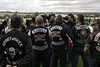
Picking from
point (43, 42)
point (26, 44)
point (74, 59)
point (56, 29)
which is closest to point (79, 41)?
point (74, 59)

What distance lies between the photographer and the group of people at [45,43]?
284cm

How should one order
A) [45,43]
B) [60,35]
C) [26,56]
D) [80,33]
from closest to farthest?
[26,56] → [45,43] → [60,35] → [80,33]

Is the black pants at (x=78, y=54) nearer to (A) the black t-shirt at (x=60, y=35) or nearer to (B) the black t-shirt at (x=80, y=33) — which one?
(B) the black t-shirt at (x=80, y=33)

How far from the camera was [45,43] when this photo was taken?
4363mm

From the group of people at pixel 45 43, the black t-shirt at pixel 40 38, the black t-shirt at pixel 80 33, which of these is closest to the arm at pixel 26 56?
the group of people at pixel 45 43

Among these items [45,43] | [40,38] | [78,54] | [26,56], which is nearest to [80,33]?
[78,54]

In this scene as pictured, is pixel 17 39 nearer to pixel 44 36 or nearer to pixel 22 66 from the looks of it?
pixel 22 66

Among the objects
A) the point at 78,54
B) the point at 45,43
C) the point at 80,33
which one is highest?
the point at 80,33

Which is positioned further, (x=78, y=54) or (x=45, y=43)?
(x=78, y=54)

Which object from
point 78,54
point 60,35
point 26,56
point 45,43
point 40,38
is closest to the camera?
point 26,56

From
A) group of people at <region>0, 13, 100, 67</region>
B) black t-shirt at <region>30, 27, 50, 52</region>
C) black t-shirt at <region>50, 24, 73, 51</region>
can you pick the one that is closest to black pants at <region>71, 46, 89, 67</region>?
group of people at <region>0, 13, 100, 67</region>

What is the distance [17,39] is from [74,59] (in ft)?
9.90

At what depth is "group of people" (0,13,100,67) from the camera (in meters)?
2.84

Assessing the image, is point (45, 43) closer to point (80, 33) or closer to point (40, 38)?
point (40, 38)
